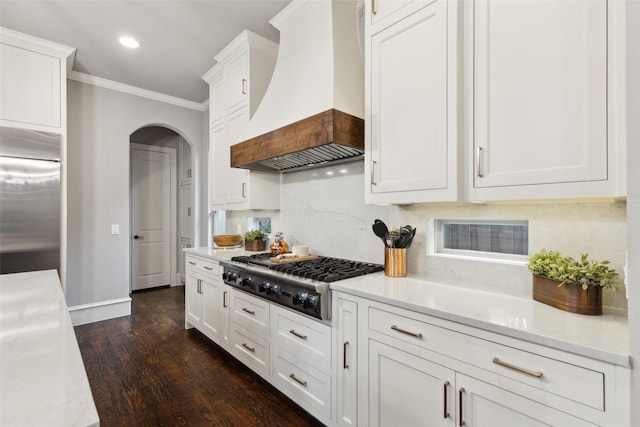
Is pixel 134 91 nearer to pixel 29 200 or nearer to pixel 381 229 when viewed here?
pixel 29 200

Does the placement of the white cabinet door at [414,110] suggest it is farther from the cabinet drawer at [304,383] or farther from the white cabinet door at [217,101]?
the white cabinet door at [217,101]

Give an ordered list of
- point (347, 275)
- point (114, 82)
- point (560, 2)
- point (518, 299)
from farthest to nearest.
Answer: point (114, 82), point (347, 275), point (518, 299), point (560, 2)

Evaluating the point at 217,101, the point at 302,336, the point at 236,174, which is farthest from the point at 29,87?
the point at 302,336

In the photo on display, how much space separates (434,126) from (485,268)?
82 centimetres

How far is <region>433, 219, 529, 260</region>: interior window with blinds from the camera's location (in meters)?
1.60

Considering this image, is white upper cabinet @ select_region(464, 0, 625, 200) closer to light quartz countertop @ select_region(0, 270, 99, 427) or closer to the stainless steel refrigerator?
light quartz countertop @ select_region(0, 270, 99, 427)

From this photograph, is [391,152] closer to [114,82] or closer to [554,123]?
[554,123]

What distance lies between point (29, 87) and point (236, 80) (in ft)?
6.56

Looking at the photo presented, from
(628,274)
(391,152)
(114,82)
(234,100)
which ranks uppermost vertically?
(114,82)

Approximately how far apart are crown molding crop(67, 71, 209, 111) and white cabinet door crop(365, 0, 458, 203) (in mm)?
3508

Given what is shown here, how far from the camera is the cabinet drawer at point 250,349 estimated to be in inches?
87.4

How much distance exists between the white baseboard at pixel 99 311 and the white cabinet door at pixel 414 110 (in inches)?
147

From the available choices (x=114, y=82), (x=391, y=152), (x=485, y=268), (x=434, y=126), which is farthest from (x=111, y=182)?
(x=485, y=268)

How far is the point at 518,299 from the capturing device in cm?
142
